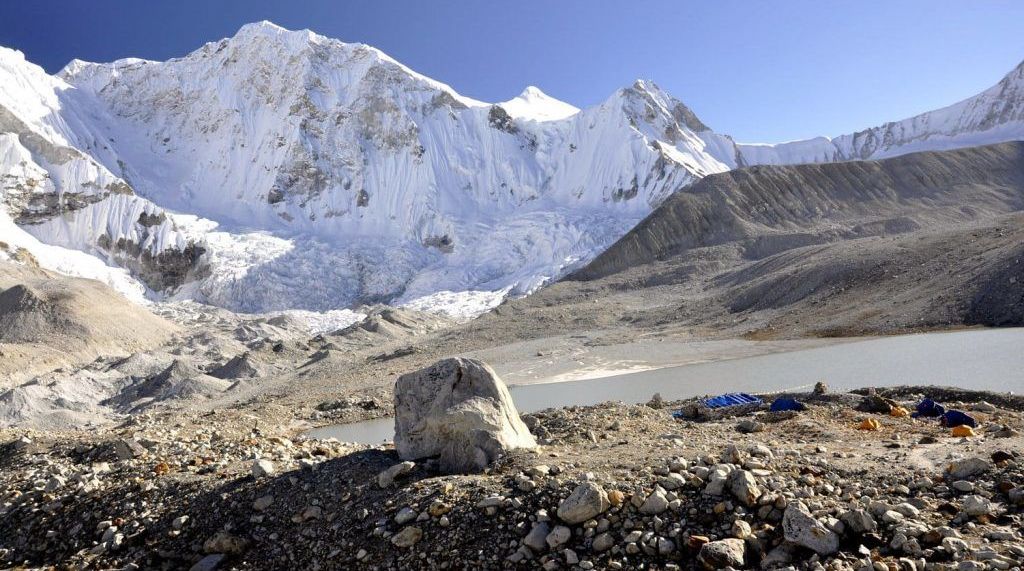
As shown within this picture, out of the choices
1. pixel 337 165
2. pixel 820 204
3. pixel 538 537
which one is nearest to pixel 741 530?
pixel 538 537

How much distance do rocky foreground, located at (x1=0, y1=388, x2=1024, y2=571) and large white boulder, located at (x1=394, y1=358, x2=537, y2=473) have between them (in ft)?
0.83

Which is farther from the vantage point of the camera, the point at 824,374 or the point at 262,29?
the point at 262,29

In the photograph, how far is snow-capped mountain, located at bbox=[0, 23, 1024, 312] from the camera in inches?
3041

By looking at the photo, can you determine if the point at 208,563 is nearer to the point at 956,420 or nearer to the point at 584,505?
the point at 584,505

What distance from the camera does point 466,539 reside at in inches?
223

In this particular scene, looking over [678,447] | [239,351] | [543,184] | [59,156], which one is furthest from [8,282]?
[543,184]

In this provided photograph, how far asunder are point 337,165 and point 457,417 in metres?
99.4

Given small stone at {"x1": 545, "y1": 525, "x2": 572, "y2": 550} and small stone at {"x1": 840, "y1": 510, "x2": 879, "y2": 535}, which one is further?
small stone at {"x1": 545, "y1": 525, "x2": 572, "y2": 550}

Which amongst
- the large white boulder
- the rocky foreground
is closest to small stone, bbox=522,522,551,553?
the rocky foreground

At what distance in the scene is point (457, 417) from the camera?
7.41 metres

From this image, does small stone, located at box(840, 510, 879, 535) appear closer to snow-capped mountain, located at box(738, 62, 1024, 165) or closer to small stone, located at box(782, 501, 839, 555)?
small stone, located at box(782, 501, 839, 555)

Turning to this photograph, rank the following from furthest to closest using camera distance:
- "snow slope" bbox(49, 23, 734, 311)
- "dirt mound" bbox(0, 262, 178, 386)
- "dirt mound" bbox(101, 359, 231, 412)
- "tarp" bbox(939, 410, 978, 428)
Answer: "snow slope" bbox(49, 23, 734, 311) → "dirt mound" bbox(0, 262, 178, 386) → "dirt mound" bbox(101, 359, 231, 412) → "tarp" bbox(939, 410, 978, 428)

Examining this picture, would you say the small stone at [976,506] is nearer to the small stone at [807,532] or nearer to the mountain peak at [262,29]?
the small stone at [807,532]

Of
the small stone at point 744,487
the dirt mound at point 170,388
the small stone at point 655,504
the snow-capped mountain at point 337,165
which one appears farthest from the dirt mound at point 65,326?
the small stone at point 744,487
